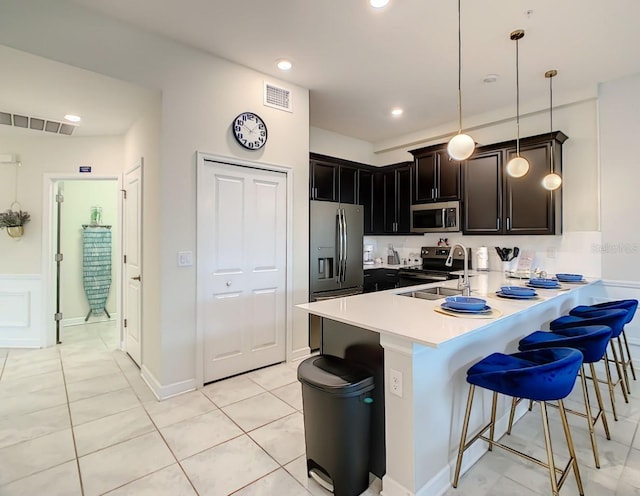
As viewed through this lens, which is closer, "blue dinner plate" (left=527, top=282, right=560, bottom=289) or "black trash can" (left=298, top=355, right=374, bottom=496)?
"black trash can" (left=298, top=355, right=374, bottom=496)

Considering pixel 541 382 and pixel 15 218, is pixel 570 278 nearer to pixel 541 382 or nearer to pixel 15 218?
pixel 541 382

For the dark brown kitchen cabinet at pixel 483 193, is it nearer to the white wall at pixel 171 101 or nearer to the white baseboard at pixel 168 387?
the white wall at pixel 171 101

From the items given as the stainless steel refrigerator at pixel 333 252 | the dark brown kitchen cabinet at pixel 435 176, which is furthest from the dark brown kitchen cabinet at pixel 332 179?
the dark brown kitchen cabinet at pixel 435 176

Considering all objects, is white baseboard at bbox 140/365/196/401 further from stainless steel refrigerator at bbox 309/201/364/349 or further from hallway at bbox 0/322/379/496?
stainless steel refrigerator at bbox 309/201/364/349

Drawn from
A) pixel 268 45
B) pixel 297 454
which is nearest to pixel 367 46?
pixel 268 45

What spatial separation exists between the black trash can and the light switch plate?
1.63 meters

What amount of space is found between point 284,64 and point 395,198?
2762 millimetres

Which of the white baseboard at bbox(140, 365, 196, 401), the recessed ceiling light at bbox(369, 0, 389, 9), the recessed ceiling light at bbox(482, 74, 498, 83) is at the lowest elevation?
the white baseboard at bbox(140, 365, 196, 401)

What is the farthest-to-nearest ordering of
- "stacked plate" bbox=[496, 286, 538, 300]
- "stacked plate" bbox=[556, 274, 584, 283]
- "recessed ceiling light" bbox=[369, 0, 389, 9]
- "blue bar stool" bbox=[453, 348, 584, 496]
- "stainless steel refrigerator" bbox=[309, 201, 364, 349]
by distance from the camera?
"stainless steel refrigerator" bbox=[309, 201, 364, 349]
"stacked plate" bbox=[556, 274, 584, 283]
"stacked plate" bbox=[496, 286, 538, 300]
"recessed ceiling light" bbox=[369, 0, 389, 9]
"blue bar stool" bbox=[453, 348, 584, 496]

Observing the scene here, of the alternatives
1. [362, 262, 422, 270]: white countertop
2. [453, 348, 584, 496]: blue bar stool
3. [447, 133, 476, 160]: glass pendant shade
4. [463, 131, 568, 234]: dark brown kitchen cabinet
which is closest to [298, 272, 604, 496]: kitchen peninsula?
[453, 348, 584, 496]: blue bar stool

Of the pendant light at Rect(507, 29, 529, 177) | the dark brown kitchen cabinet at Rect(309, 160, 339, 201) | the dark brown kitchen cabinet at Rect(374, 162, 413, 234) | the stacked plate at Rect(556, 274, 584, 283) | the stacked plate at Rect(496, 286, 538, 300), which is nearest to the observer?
the stacked plate at Rect(496, 286, 538, 300)

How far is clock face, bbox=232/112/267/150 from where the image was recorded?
3.19 meters

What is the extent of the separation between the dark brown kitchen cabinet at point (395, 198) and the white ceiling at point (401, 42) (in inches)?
52.1

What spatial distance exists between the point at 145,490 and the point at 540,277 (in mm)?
3783
